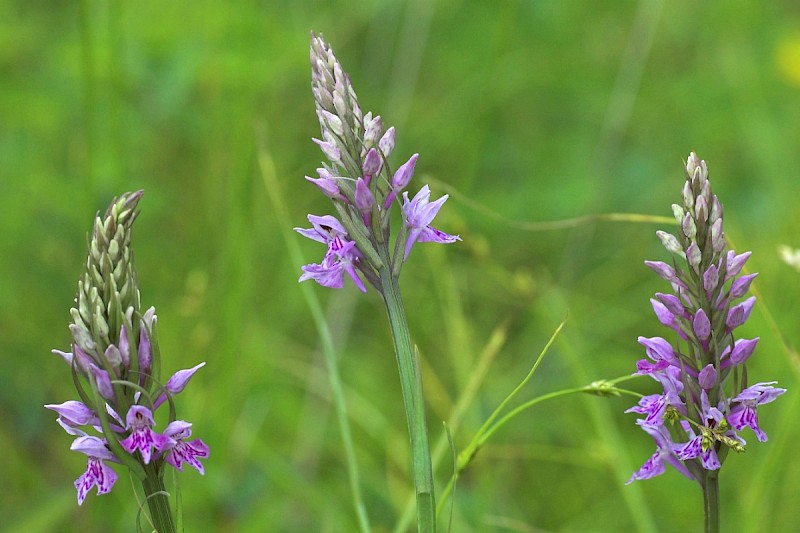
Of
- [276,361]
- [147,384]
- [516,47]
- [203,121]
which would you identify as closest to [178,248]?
[203,121]

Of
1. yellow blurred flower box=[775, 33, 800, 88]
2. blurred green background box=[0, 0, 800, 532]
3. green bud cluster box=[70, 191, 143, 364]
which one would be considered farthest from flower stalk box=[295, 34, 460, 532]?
yellow blurred flower box=[775, 33, 800, 88]

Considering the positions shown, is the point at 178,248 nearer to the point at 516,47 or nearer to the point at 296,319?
the point at 296,319

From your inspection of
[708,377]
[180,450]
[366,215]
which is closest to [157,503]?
[180,450]

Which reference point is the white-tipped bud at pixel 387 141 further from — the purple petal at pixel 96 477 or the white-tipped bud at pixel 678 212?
the purple petal at pixel 96 477

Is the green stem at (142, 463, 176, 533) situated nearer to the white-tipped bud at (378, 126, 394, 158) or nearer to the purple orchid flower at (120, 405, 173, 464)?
the purple orchid flower at (120, 405, 173, 464)

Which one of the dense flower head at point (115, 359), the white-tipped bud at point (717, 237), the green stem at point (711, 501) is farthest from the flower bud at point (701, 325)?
the dense flower head at point (115, 359)
